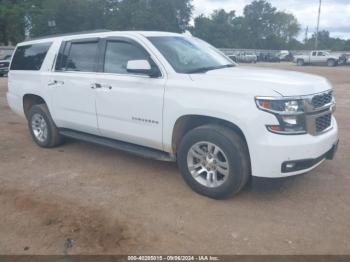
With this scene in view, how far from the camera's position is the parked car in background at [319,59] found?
39584 mm

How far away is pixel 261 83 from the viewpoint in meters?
3.88

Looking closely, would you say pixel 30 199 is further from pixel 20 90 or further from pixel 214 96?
pixel 20 90

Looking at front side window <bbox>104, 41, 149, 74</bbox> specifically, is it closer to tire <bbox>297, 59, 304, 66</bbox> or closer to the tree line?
tire <bbox>297, 59, 304, 66</bbox>

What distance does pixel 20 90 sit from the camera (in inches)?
261

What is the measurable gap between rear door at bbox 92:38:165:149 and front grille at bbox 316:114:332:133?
1.77 metres

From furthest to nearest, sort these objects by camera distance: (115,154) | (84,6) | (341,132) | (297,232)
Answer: (84,6) → (341,132) → (115,154) → (297,232)

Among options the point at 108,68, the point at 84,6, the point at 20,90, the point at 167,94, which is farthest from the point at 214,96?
the point at 84,6

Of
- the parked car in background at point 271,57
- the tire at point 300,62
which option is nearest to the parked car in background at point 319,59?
the tire at point 300,62

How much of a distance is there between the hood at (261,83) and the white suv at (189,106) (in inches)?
0.5

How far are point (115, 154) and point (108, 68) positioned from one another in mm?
1562

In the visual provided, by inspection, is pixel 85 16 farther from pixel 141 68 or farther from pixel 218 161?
pixel 218 161

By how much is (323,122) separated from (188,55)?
1.88m

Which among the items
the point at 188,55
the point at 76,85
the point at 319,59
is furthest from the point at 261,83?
the point at 319,59

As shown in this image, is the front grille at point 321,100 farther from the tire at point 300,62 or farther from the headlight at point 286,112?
the tire at point 300,62
